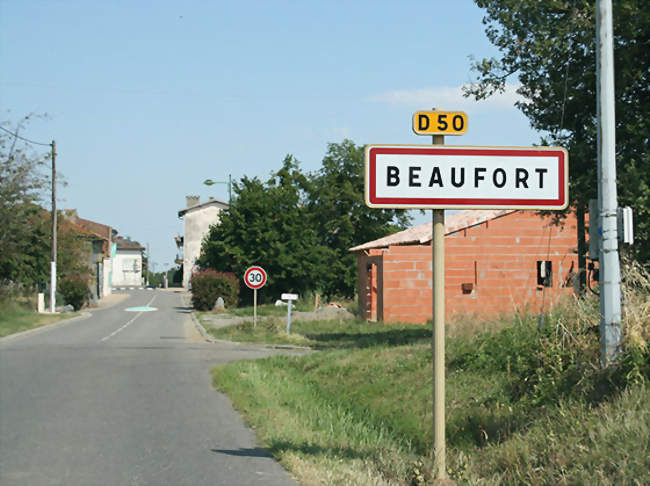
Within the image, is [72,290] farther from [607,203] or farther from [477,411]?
[607,203]

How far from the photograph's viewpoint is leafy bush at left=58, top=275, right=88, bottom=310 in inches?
1870

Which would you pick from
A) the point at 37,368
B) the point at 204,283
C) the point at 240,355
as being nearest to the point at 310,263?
the point at 204,283

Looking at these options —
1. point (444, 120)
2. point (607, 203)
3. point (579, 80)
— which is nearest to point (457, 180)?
point (444, 120)

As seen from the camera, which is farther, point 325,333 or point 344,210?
point 344,210

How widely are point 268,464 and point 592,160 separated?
9.45 m

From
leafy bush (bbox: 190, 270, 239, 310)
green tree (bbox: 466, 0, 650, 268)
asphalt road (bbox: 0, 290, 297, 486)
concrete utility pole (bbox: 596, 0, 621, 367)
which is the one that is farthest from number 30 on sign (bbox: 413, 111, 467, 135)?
leafy bush (bbox: 190, 270, 239, 310)

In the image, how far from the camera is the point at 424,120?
5.22 m

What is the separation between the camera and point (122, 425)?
8.73m

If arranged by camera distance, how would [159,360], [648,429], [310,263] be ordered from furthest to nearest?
1. [310,263]
2. [159,360]
3. [648,429]

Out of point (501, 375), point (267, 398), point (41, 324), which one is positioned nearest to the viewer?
point (501, 375)

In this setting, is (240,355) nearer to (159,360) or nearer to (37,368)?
(159,360)

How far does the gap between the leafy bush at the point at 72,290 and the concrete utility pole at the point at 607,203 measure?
4441 centimetres

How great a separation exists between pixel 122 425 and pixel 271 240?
127 ft

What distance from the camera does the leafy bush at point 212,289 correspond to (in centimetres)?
4406
